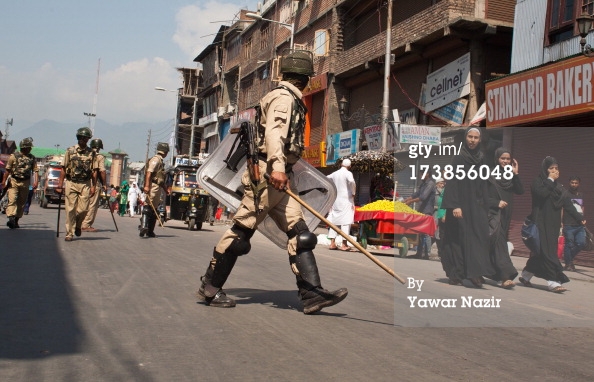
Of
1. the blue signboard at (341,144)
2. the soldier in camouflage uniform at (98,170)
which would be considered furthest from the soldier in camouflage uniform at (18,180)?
the blue signboard at (341,144)

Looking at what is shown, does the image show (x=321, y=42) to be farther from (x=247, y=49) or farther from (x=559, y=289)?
(x=559, y=289)

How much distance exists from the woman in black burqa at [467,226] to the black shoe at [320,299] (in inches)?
32.3

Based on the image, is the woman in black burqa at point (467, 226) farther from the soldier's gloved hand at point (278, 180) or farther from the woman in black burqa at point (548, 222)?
the soldier's gloved hand at point (278, 180)

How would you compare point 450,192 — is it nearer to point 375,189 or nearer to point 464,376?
point 464,376

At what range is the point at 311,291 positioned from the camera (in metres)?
5.69

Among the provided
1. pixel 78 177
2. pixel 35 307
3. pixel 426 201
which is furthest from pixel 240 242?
pixel 78 177

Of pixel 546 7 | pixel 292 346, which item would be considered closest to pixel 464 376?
pixel 292 346

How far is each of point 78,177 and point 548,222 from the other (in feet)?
28.1

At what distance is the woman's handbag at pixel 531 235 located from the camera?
5965mm

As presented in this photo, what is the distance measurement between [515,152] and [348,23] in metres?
30.1

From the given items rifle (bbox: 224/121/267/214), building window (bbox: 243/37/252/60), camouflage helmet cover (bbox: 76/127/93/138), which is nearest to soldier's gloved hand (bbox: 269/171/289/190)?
rifle (bbox: 224/121/267/214)

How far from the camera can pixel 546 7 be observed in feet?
60.5

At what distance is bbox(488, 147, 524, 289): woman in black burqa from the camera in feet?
17.7

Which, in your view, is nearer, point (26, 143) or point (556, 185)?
point (556, 185)
